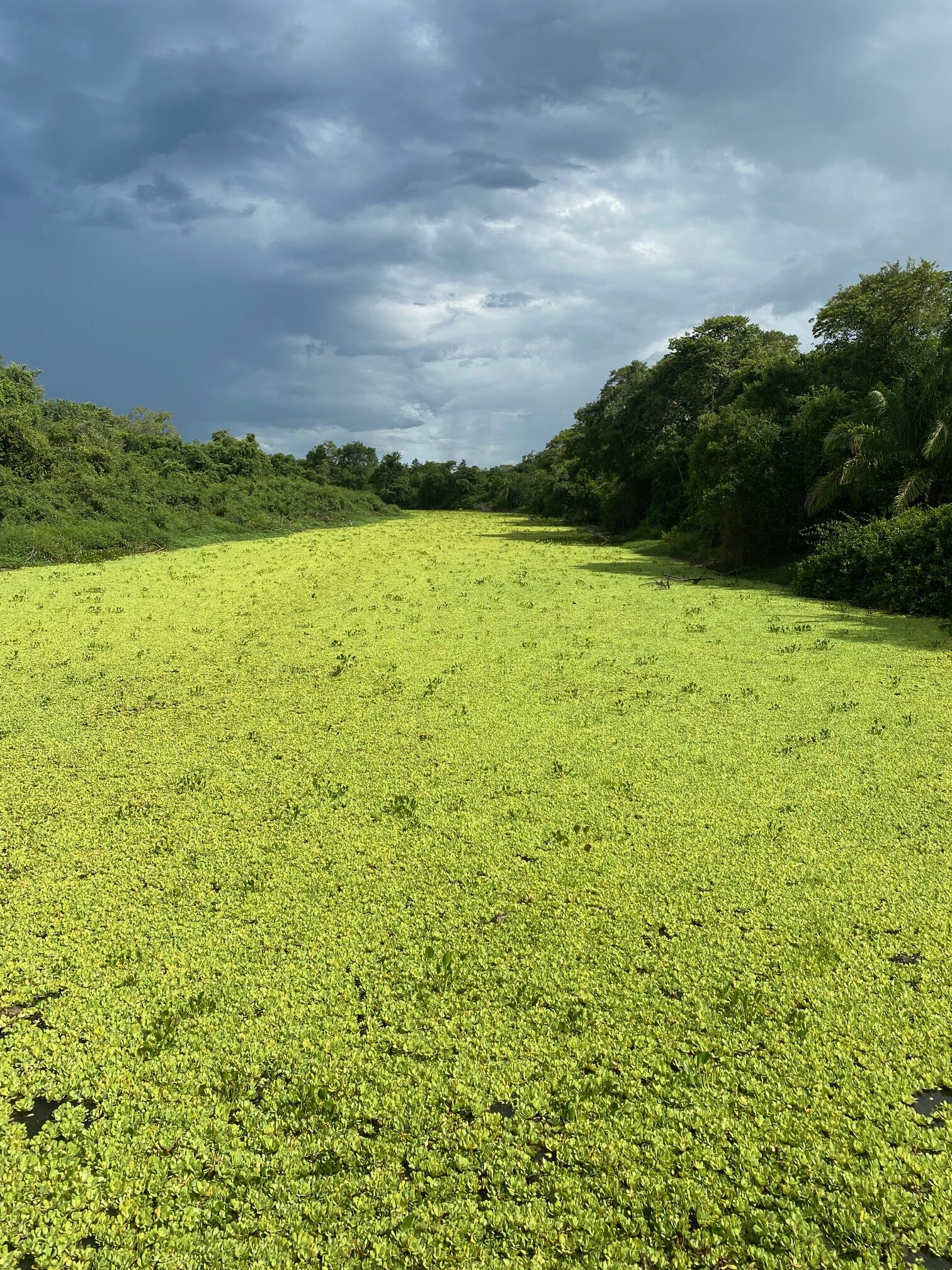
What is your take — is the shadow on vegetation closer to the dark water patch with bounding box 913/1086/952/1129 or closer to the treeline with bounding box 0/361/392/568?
the dark water patch with bounding box 913/1086/952/1129

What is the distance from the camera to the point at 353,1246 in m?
1.54

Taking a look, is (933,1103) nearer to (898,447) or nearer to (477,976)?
(477,976)

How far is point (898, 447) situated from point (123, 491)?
21.1 meters

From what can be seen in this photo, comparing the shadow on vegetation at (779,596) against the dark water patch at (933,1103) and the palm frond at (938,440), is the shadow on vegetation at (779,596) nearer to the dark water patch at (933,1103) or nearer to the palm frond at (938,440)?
the palm frond at (938,440)

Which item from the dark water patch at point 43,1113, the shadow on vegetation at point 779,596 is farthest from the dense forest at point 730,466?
the dark water patch at point 43,1113

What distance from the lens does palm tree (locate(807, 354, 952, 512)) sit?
9.96 m

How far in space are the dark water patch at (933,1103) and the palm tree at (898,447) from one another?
33.1ft

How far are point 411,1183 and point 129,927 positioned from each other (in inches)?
65.8

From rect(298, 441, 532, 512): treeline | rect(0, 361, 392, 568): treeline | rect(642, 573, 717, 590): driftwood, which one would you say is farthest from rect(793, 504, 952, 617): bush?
rect(298, 441, 532, 512): treeline

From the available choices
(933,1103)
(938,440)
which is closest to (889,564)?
(938,440)

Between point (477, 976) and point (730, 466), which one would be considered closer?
point (477, 976)

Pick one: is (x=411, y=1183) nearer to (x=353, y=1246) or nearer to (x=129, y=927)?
(x=353, y=1246)

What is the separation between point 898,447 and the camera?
409 inches

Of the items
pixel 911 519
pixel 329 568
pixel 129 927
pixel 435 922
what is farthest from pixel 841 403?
pixel 129 927
